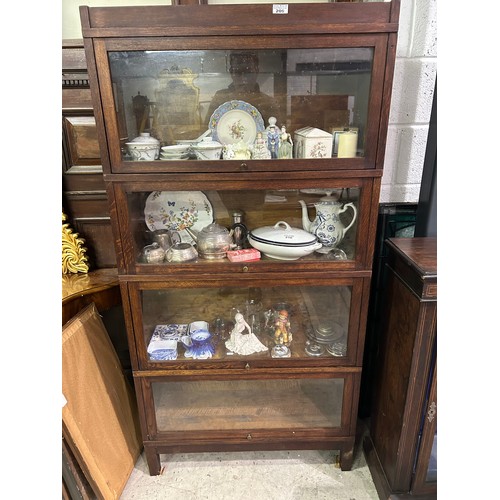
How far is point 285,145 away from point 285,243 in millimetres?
299

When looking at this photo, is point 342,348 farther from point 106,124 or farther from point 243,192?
point 106,124

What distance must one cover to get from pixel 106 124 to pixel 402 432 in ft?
4.15

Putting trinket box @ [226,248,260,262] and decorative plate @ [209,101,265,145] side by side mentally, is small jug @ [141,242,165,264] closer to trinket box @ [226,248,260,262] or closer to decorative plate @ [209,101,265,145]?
trinket box @ [226,248,260,262]

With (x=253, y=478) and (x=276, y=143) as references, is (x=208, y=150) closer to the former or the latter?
(x=276, y=143)

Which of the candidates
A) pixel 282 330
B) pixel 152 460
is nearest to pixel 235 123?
pixel 282 330

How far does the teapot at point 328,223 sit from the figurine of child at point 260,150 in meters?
0.21

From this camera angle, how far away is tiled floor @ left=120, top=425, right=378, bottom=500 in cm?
135

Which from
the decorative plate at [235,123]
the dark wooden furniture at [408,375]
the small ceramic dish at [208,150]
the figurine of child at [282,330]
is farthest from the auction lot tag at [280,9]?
the figurine of child at [282,330]

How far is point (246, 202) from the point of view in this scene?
1235mm

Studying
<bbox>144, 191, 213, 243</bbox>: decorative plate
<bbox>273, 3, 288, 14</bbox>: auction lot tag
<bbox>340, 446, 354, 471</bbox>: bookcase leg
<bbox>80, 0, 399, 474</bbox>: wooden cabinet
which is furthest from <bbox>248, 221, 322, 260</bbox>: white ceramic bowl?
<bbox>340, 446, 354, 471</bbox>: bookcase leg

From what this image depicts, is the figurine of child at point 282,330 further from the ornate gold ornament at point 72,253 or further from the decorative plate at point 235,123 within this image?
the ornate gold ornament at point 72,253

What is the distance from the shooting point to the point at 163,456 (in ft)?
4.94

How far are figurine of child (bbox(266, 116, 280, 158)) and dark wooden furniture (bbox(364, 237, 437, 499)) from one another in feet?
1.59

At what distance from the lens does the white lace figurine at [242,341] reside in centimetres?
133
